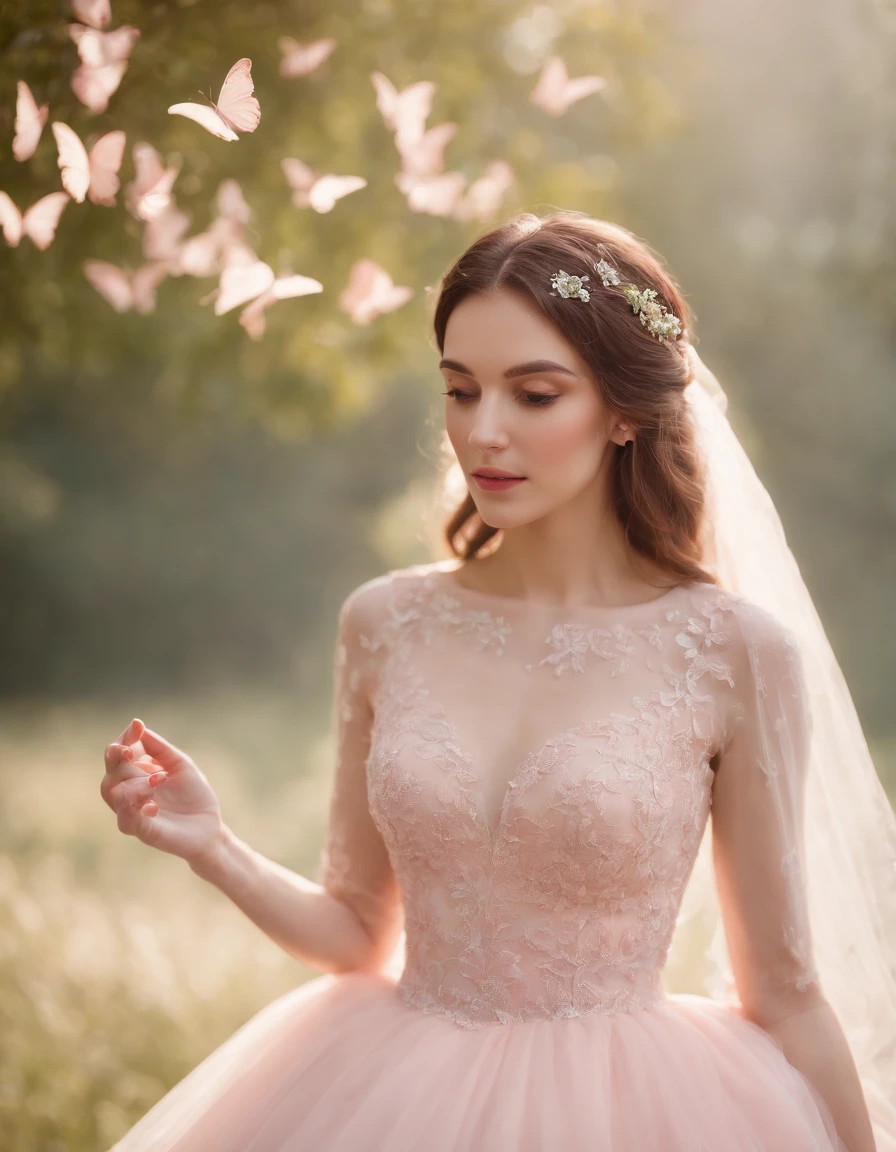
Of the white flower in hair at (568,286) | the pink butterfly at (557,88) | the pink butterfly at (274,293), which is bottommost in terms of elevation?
the white flower in hair at (568,286)

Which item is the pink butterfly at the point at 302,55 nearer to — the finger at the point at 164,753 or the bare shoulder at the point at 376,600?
the bare shoulder at the point at 376,600

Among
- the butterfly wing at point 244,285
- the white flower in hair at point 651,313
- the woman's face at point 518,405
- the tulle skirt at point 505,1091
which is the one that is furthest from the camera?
the butterfly wing at point 244,285

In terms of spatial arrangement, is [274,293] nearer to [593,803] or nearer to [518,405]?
[518,405]

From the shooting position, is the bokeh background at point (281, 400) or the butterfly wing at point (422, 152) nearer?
the butterfly wing at point (422, 152)

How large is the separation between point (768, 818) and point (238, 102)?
5.37 ft

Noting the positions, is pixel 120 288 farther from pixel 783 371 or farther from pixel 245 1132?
pixel 783 371

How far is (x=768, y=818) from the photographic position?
6.95 ft

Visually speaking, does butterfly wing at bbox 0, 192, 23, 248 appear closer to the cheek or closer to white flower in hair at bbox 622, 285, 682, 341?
the cheek

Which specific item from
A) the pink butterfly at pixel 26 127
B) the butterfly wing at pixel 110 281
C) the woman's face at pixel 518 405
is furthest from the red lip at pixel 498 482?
the butterfly wing at pixel 110 281

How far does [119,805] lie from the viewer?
2.04m

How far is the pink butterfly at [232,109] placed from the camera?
195 cm

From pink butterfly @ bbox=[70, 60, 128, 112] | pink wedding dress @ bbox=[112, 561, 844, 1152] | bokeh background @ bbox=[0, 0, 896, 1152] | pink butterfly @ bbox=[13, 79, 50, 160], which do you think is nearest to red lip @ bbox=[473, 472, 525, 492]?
pink wedding dress @ bbox=[112, 561, 844, 1152]

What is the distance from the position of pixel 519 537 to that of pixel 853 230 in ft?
17.8

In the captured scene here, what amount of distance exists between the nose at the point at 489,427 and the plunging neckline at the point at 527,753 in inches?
17.1
